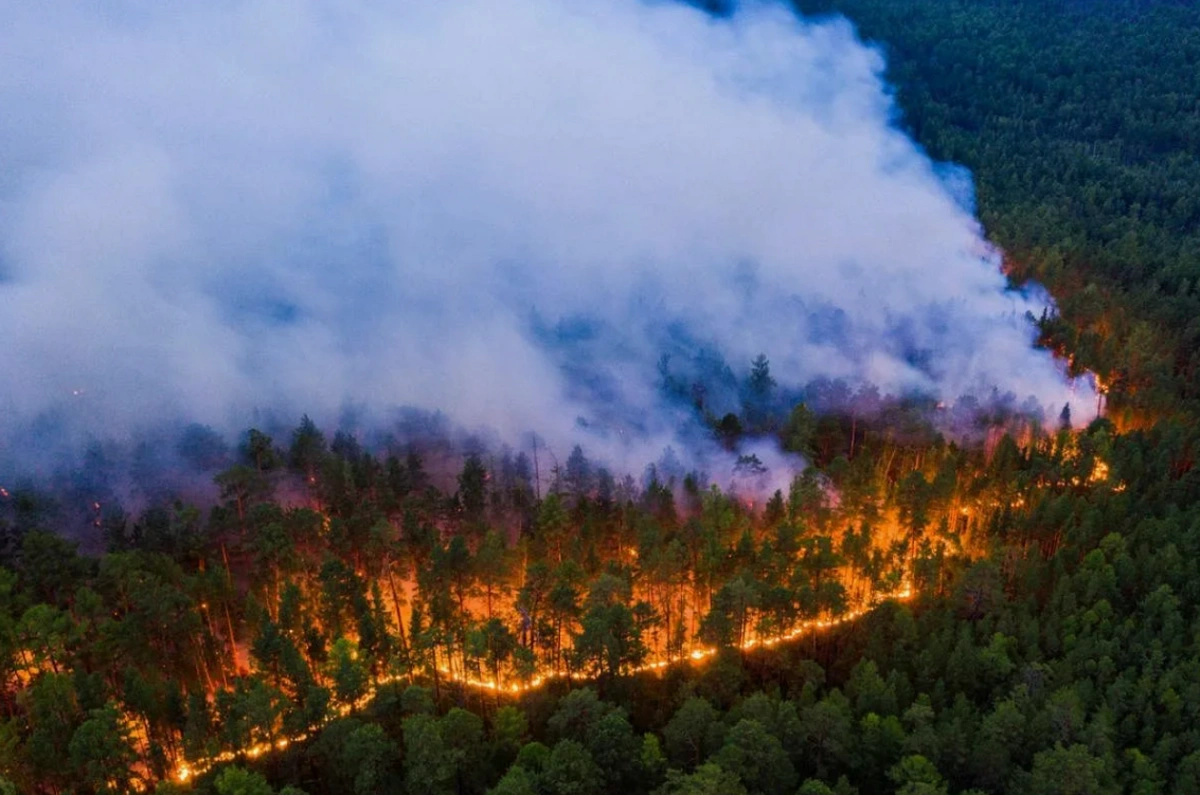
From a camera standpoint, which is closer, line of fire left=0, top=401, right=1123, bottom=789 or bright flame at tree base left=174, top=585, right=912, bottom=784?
bright flame at tree base left=174, top=585, right=912, bottom=784

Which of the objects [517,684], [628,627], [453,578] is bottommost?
[517,684]

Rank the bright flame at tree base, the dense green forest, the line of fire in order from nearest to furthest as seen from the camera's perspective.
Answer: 1. the dense green forest
2. the bright flame at tree base
3. the line of fire

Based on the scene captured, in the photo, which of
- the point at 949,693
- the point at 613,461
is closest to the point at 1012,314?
the point at 613,461

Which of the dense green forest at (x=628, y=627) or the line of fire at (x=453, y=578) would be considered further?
the line of fire at (x=453, y=578)

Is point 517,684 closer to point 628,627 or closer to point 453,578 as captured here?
point 628,627

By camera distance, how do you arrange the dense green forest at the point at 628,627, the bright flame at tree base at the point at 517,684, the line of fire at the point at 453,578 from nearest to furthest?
the dense green forest at the point at 628,627, the bright flame at tree base at the point at 517,684, the line of fire at the point at 453,578

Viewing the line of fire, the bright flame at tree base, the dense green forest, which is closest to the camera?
the dense green forest

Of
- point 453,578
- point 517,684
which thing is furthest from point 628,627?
point 453,578

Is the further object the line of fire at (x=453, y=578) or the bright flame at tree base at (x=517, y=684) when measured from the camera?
the line of fire at (x=453, y=578)

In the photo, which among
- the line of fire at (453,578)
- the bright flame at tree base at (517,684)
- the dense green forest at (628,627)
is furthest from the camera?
the line of fire at (453,578)

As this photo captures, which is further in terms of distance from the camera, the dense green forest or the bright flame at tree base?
the bright flame at tree base
